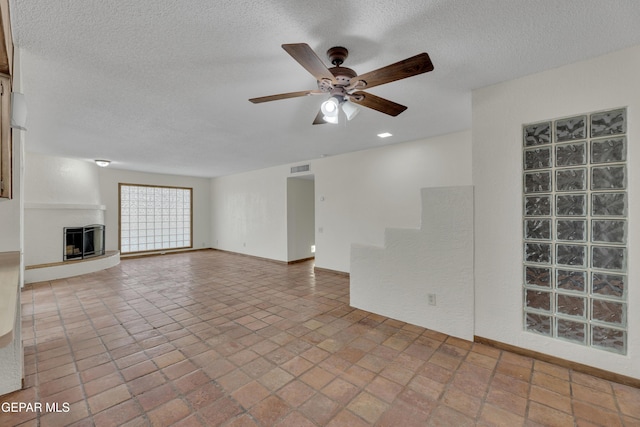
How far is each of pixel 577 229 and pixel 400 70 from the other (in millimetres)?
1969

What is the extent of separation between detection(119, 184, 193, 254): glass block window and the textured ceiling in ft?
14.8

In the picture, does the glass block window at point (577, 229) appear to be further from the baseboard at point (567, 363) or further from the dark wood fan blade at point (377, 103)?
the dark wood fan blade at point (377, 103)

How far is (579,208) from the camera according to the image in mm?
2207

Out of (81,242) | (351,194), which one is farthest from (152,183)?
(351,194)

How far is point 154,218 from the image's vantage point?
→ 8.07 metres

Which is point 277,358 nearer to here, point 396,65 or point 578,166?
point 396,65

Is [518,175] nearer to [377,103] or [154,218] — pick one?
[377,103]

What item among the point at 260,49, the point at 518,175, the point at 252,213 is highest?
the point at 260,49

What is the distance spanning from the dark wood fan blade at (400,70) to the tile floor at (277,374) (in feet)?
7.16

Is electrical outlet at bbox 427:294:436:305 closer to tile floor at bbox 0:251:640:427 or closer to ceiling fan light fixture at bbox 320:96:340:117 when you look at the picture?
tile floor at bbox 0:251:640:427

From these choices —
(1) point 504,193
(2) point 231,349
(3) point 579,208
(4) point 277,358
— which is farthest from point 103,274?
(3) point 579,208

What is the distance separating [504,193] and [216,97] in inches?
115

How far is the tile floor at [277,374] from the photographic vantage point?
1.74 meters

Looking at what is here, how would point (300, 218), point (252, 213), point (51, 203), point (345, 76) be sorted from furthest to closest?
point (252, 213) < point (300, 218) < point (51, 203) < point (345, 76)
